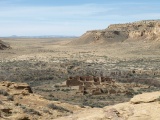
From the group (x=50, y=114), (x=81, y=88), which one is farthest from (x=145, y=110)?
(x=81, y=88)

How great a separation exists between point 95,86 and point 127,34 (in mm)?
79740

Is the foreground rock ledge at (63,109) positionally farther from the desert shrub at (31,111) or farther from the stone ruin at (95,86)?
the stone ruin at (95,86)

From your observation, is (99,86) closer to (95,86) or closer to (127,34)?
(95,86)

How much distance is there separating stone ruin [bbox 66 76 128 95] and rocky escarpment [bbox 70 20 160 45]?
6275cm

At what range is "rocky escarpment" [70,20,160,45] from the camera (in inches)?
3939

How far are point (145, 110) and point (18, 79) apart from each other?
103 feet

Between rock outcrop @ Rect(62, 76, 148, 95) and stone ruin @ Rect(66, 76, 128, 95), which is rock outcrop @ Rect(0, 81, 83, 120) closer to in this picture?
stone ruin @ Rect(66, 76, 128, 95)

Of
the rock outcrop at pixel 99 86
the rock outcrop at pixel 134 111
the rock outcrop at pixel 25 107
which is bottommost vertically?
the rock outcrop at pixel 99 86

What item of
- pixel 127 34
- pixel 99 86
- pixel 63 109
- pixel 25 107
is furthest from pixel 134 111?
pixel 127 34

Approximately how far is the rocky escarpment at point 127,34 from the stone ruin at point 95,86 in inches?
2471

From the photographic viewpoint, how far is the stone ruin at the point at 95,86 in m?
30.5

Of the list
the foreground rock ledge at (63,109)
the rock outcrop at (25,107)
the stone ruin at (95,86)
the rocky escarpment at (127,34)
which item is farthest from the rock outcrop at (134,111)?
the rocky escarpment at (127,34)

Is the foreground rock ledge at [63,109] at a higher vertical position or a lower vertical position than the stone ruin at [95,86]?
higher

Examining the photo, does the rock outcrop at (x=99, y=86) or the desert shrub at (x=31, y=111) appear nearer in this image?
the desert shrub at (x=31, y=111)
